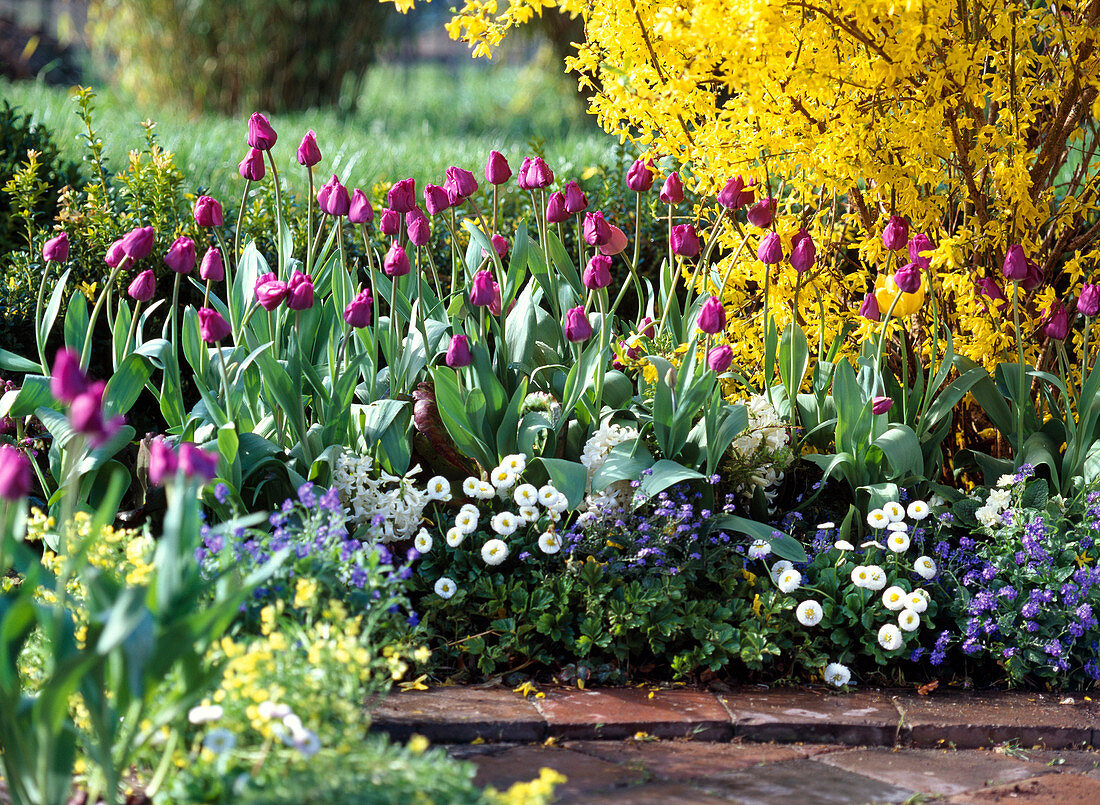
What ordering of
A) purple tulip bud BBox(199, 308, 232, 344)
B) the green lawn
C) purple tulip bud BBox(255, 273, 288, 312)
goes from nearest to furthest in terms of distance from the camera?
purple tulip bud BBox(199, 308, 232, 344), purple tulip bud BBox(255, 273, 288, 312), the green lawn

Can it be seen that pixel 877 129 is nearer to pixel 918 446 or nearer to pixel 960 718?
pixel 918 446

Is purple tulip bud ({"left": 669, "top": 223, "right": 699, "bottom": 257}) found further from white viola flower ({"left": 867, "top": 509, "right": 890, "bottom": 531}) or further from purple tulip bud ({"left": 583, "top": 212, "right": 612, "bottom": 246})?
white viola flower ({"left": 867, "top": 509, "right": 890, "bottom": 531})

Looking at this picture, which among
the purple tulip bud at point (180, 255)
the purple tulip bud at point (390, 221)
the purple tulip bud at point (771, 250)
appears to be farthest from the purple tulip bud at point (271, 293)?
the purple tulip bud at point (771, 250)

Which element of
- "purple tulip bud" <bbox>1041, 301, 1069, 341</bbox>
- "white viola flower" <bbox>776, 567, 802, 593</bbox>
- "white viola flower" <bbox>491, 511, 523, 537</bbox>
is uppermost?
"purple tulip bud" <bbox>1041, 301, 1069, 341</bbox>

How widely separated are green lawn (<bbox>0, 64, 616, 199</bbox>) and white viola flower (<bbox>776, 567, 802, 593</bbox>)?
2.19m

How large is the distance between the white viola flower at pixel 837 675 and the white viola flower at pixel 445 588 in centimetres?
88

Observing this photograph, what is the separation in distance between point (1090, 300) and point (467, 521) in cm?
166

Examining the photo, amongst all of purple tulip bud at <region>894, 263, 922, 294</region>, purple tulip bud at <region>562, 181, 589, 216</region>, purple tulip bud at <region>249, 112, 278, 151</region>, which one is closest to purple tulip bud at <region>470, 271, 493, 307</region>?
purple tulip bud at <region>562, 181, 589, 216</region>

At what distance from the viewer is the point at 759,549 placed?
104 inches

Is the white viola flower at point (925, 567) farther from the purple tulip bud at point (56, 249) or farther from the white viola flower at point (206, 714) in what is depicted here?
the purple tulip bud at point (56, 249)

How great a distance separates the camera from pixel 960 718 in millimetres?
2359

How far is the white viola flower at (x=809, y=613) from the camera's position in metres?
2.55

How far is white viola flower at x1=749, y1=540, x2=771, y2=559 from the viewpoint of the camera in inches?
103

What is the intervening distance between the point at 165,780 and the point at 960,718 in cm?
161
